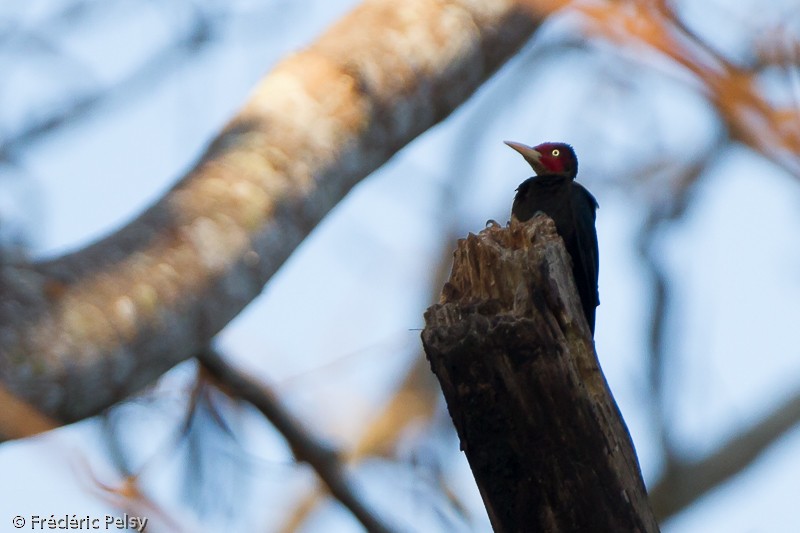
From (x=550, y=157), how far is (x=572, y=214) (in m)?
0.90

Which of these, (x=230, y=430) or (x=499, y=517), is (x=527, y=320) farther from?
(x=230, y=430)

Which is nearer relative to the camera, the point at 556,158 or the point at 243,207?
the point at 243,207

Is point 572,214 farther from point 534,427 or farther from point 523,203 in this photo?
point 534,427

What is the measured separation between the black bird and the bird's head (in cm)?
17

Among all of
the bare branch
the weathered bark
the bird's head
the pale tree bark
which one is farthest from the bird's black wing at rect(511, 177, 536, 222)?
the weathered bark

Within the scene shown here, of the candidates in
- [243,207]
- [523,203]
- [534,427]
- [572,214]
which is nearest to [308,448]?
[523,203]

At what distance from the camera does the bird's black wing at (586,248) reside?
498 centimetres

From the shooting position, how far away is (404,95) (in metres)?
4.16

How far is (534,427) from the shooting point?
2820 millimetres

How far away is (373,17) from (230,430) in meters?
2.42

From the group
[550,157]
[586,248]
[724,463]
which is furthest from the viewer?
[724,463]

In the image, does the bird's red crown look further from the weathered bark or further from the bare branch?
the weathered bark

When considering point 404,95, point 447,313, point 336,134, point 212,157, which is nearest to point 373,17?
point 404,95

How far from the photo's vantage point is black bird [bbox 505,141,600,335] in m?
5.09
